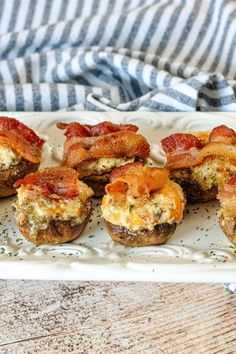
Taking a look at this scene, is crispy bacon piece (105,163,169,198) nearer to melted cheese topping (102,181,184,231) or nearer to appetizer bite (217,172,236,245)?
melted cheese topping (102,181,184,231)

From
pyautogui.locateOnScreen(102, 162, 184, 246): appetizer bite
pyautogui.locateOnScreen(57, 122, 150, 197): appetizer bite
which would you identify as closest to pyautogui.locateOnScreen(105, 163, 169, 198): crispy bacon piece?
pyautogui.locateOnScreen(102, 162, 184, 246): appetizer bite

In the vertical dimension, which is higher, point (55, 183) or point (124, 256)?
point (55, 183)

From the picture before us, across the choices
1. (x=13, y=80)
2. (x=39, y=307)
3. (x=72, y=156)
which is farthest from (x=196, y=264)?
(x=13, y=80)

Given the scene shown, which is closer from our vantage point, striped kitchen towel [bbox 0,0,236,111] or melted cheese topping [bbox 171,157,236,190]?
melted cheese topping [bbox 171,157,236,190]

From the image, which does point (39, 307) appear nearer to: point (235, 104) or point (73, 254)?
point (73, 254)

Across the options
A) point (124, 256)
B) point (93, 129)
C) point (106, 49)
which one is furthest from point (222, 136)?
point (106, 49)

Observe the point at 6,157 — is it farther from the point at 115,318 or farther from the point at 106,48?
the point at 106,48

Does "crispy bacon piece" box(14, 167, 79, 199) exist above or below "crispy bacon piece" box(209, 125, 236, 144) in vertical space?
below
